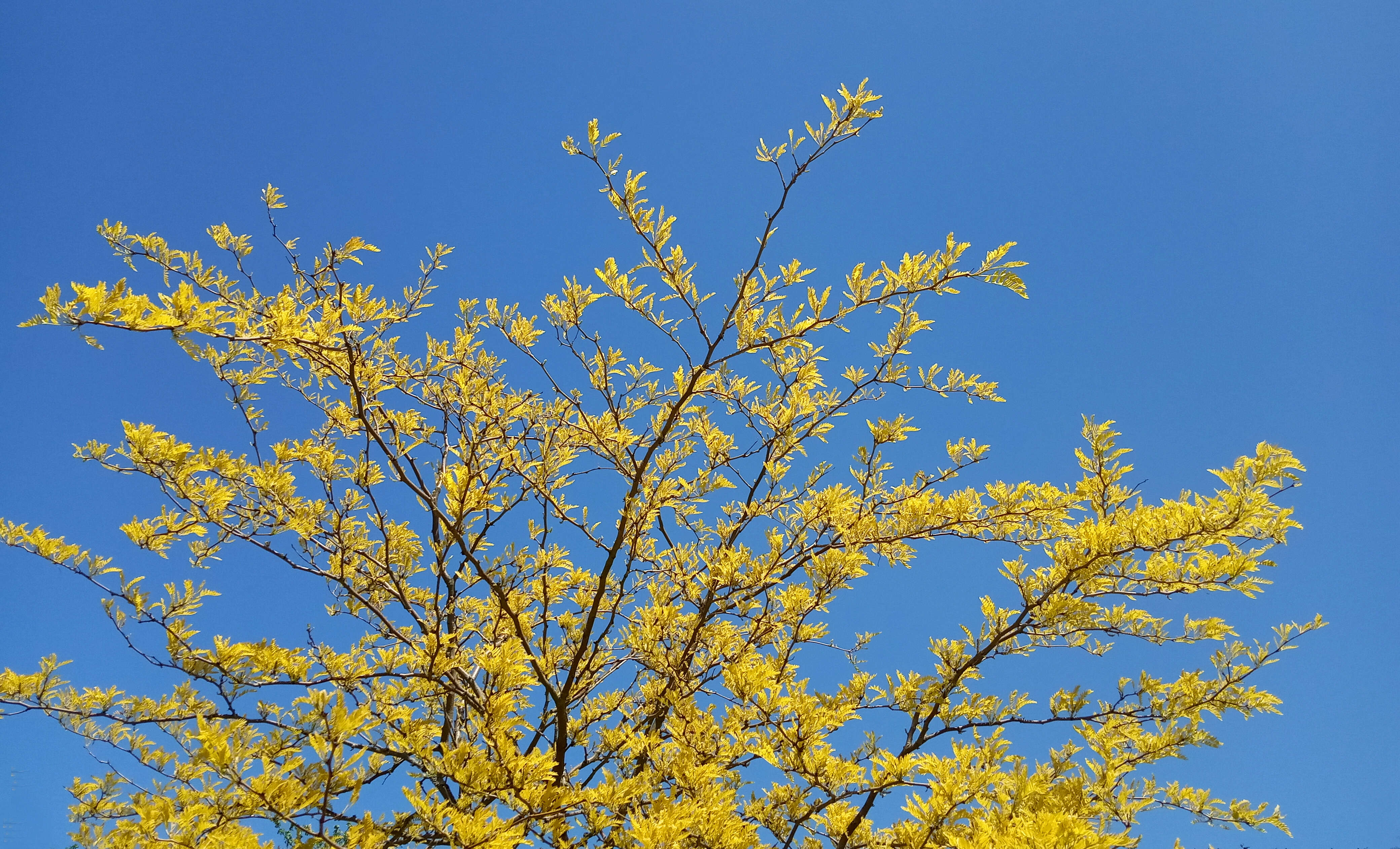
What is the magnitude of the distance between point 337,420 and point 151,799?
173 centimetres

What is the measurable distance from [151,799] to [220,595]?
0.95 m

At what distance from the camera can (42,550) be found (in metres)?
2.68

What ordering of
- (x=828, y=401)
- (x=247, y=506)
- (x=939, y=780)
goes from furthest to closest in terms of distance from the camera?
(x=828, y=401) → (x=247, y=506) → (x=939, y=780)

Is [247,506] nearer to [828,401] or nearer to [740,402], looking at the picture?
[740,402]

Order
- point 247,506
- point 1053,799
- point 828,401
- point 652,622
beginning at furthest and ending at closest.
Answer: point 828,401, point 652,622, point 247,506, point 1053,799

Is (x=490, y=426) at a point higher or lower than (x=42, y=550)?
higher

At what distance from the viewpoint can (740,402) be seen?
363cm

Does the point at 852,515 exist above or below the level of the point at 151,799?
above

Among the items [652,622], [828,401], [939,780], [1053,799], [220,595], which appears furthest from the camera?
[828,401]

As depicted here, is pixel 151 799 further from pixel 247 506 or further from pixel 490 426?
pixel 490 426

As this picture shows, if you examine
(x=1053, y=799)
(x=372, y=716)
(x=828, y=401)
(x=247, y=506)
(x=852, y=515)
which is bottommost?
(x=1053, y=799)

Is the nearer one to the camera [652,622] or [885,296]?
[885,296]

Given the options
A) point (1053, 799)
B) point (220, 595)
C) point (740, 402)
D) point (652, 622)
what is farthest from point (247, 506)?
point (1053, 799)

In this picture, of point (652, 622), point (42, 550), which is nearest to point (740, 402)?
point (652, 622)
